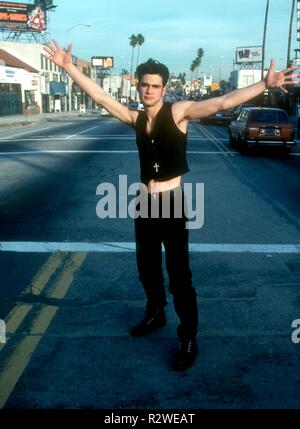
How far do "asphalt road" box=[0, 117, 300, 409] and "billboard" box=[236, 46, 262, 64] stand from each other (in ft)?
341

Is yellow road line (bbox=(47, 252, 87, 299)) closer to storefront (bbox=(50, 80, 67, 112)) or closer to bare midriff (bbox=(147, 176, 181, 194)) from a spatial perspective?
bare midriff (bbox=(147, 176, 181, 194))

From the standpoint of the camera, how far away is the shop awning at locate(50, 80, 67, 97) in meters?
72.1

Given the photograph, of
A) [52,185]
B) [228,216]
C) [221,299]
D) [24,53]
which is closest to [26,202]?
[52,185]

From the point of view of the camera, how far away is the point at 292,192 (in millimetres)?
11336

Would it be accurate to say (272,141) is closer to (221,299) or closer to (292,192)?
(292,192)

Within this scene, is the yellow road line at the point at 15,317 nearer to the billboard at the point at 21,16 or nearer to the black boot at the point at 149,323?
the black boot at the point at 149,323

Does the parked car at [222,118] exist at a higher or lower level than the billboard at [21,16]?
lower

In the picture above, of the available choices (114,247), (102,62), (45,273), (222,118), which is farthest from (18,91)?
(102,62)

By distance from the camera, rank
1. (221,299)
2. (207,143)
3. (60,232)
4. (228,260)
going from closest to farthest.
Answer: (221,299) → (228,260) → (60,232) → (207,143)

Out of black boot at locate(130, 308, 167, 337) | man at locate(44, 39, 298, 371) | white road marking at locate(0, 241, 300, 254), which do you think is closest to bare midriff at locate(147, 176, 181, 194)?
man at locate(44, 39, 298, 371)

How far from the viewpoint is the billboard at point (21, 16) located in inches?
2744

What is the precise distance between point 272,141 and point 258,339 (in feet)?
48.3

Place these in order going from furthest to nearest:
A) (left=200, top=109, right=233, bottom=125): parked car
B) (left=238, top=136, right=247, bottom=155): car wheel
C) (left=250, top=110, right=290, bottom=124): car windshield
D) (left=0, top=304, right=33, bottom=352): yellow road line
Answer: (left=200, top=109, right=233, bottom=125): parked car → (left=238, top=136, right=247, bottom=155): car wheel → (left=250, top=110, right=290, bottom=124): car windshield → (left=0, top=304, right=33, bottom=352): yellow road line

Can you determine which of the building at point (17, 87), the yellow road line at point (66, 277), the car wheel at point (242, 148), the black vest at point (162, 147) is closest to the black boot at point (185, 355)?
the black vest at point (162, 147)
